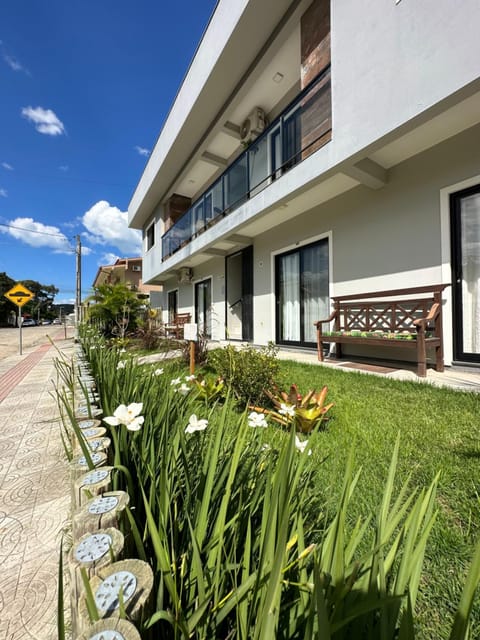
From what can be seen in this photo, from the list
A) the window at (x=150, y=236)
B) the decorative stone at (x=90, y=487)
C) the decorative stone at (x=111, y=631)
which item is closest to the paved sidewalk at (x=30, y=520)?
the decorative stone at (x=90, y=487)

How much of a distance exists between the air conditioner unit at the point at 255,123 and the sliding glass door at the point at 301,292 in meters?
3.93

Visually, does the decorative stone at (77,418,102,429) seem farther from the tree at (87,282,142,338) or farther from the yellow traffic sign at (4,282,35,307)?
the yellow traffic sign at (4,282,35,307)

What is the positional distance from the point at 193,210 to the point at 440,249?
784cm

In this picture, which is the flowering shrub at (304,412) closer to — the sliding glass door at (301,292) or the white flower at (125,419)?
the white flower at (125,419)

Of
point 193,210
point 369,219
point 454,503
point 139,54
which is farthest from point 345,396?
point 139,54

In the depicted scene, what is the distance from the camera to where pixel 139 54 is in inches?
513

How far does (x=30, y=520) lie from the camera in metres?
1.59

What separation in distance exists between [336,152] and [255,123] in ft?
16.5

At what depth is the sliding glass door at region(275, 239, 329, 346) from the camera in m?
6.68

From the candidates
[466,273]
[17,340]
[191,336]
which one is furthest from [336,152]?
[17,340]

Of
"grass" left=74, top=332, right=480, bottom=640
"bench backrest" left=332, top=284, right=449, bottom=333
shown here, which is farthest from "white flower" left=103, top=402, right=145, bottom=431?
"bench backrest" left=332, top=284, right=449, bottom=333

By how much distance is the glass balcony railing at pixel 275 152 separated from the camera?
504 centimetres

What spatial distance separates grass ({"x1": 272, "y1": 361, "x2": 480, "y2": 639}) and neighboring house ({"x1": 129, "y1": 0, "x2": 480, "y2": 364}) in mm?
1977

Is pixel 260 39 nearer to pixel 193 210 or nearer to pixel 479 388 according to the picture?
pixel 193 210
